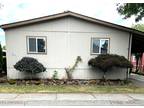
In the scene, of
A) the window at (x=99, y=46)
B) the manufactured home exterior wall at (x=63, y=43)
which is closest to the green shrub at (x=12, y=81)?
the manufactured home exterior wall at (x=63, y=43)

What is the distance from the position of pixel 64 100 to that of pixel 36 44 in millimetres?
6003

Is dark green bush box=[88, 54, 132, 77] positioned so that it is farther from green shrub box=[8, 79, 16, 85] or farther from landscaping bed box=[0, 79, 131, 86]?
green shrub box=[8, 79, 16, 85]

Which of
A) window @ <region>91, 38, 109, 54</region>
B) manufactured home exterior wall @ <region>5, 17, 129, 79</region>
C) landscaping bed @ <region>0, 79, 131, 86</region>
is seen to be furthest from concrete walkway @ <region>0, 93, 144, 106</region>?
window @ <region>91, 38, 109, 54</region>

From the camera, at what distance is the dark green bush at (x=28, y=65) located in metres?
11.5

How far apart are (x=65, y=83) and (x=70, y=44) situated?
2.67m

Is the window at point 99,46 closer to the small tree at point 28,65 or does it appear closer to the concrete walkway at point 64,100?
the small tree at point 28,65

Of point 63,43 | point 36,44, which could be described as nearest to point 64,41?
point 63,43

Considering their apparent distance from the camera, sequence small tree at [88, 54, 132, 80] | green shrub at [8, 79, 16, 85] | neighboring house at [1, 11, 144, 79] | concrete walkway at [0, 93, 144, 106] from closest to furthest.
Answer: concrete walkway at [0, 93, 144, 106] → green shrub at [8, 79, 16, 85] → small tree at [88, 54, 132, 80] → neighboring house at [1, 11, 144, 79]

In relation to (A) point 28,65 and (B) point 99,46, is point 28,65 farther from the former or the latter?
(B) point 99,46

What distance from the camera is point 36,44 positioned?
12.3m

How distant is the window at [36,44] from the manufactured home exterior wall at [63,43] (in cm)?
27

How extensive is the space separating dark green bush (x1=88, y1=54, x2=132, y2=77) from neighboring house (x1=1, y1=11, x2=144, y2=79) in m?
0.72

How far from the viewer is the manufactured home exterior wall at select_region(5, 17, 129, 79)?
12.3 metres

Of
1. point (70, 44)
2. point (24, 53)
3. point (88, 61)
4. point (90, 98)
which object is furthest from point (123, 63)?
point (24, 53)
